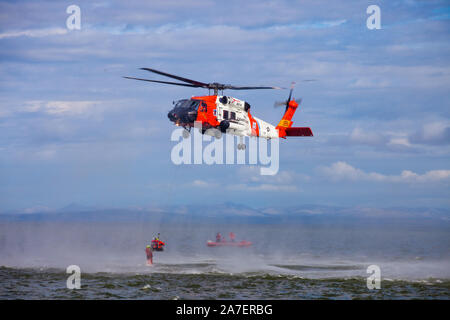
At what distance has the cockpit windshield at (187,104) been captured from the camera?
3297 centimetres

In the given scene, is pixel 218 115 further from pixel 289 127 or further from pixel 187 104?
pixel 289 127

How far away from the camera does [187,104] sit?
109 ft

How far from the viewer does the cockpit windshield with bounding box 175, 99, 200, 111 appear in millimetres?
32972

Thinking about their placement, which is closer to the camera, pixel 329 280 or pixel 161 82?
pixel 161 82

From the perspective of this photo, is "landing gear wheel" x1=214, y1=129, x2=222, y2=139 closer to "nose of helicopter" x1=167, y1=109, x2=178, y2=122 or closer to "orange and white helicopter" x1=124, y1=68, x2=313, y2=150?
"orange and white helicopter" x1=124, y1=68, x2=313, y2=150

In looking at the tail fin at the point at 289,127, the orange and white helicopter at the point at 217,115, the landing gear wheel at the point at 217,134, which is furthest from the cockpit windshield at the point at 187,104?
the tail fin at the point at 289,127

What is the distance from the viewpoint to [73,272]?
42500 mm

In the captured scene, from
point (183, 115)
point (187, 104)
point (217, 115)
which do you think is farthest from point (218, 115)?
point (183, 115)

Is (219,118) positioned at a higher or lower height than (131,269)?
higher

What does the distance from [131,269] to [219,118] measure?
17558 mm

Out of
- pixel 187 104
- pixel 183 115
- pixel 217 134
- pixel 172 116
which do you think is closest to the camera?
pixel 183 115
